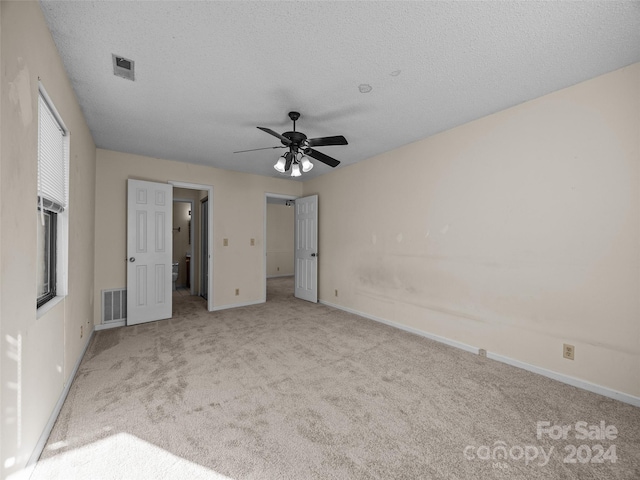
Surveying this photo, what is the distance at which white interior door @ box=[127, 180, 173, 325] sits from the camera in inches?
153

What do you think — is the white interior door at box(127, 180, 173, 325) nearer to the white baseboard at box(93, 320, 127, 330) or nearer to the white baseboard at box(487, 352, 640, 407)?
the white baseboard at box(93, 320, 127, 330)

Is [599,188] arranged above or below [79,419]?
above

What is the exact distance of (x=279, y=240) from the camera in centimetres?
908

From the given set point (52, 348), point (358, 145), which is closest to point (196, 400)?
point (52, 348)

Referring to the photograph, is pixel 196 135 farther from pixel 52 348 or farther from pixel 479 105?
pixel 479 105

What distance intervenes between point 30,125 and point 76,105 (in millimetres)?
1444

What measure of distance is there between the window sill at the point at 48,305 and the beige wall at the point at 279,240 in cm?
680

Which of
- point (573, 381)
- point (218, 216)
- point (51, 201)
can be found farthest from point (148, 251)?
point (573, 381)

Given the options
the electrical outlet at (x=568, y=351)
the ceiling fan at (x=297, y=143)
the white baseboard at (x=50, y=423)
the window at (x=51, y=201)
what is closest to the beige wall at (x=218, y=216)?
the white baseboard at (x=50, y=423)

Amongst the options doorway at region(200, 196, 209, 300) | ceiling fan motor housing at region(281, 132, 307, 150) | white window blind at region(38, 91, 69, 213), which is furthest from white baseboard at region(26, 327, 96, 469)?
doorway at region(200, 196, 209, 300)

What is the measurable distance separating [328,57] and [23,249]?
2116 millimetres

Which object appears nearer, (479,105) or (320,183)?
(479,105)

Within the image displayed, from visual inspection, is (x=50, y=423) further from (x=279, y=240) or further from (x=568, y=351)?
(x=279, y=240)

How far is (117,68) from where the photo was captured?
6.73 feet
